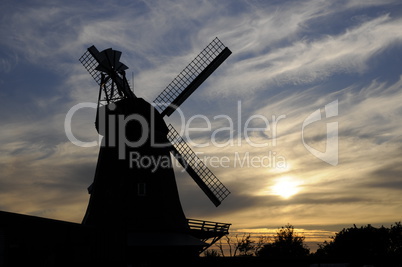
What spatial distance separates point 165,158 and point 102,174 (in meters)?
3.54

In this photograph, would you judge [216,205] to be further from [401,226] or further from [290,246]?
[401,226]

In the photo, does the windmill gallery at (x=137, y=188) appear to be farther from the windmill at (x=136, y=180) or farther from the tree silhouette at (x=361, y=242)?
the tree silhouette at (x=361, y=242)

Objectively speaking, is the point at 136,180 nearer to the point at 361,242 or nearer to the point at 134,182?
the point at 134,182

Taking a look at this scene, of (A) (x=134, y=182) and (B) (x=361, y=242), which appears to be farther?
(B) (x=361, y=242)

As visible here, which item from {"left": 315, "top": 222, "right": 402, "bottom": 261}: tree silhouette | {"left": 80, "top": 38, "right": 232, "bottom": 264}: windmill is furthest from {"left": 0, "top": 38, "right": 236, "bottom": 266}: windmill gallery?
{"left": 315, "top": 222, "right": 402, "bottom": 261}: tree silhouette

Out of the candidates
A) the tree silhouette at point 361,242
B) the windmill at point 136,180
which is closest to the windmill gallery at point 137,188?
the windmill at point 136,180

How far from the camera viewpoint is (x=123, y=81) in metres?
26.5

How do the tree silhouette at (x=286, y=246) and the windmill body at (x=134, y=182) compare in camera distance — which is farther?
the tree silhouette at (x=286, y=246)

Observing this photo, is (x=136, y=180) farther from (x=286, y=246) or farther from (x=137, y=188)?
(x=286, y=246)

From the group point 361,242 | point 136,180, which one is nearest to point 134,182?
point 136,180

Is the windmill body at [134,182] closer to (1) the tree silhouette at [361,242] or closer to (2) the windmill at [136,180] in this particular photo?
(2) the windmill at [136,180]

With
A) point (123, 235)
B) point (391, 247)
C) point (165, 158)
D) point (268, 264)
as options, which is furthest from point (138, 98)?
point (391, 247)

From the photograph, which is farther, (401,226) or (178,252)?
(401,226)

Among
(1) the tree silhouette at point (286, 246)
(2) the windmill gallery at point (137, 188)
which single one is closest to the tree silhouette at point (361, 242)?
(1) the tree silhouette at point (286, 246)
